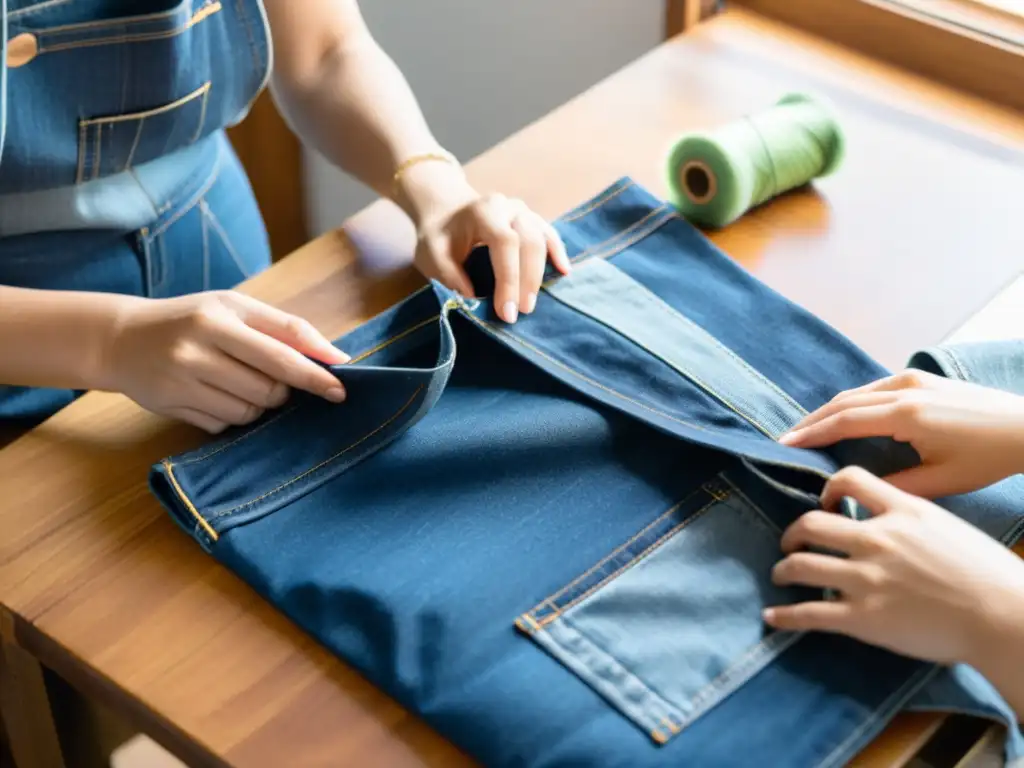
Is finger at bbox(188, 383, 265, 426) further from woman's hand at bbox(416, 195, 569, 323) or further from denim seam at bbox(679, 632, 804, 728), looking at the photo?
denim seam at bbox(679, 632, 804, 728)

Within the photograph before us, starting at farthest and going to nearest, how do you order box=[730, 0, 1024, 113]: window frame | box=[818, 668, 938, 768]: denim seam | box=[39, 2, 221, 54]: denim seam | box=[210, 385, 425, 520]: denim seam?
box=[730, 0, 1024, 113]: window frame
box=[39, 2, 221, 54]: denim seam
box=[210, 385, 425, 520]: denim seam
box=[818, 668, 938, 768]: denim seam

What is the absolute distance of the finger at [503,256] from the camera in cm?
73

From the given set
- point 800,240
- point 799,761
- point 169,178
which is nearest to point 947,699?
point 799,761

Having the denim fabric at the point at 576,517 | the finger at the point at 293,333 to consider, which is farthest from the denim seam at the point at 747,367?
the finger at the point at 293,333

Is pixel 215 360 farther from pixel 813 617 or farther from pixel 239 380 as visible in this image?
pixel 813 617

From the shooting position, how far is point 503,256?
0.75 m

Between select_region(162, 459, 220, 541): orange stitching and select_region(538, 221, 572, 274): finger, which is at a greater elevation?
select_region(538, 221, 572, 274): finger

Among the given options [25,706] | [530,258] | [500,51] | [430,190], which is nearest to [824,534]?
[530,258]

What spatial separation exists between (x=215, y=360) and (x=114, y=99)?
0.78 feet

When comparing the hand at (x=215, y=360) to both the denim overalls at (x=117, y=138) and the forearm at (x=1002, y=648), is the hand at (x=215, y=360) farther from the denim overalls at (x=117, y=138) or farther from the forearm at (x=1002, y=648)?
A: the forearm at (x=1002, y=648)

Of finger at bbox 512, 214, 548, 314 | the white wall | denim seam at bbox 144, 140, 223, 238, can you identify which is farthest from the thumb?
the white wall

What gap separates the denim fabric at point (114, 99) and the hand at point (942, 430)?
1.62ft

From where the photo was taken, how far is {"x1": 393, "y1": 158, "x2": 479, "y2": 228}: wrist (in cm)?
85

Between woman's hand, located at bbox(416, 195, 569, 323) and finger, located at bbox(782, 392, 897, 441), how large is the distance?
7.1 inches
